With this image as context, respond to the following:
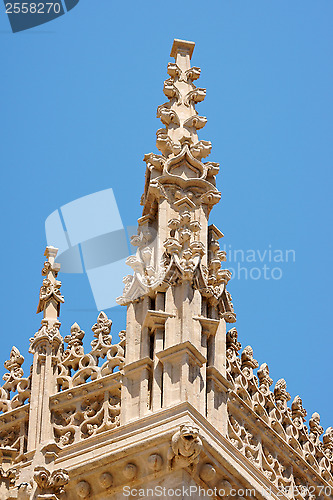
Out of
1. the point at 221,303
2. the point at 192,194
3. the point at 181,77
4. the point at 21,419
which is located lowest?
the point at 21,419

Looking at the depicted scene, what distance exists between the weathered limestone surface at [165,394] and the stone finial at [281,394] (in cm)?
2

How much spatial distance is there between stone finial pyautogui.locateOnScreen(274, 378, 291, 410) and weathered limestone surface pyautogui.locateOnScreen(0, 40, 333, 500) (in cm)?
2

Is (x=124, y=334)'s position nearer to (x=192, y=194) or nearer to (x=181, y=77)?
(x=192, y=194)

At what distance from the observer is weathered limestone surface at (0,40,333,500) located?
2092cm

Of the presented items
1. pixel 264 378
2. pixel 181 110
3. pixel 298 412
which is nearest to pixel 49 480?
pixel 264 378

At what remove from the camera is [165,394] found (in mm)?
21438

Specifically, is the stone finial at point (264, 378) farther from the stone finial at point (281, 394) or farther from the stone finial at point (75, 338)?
the stone finial at point (75, 338)

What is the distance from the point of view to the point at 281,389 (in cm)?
2459

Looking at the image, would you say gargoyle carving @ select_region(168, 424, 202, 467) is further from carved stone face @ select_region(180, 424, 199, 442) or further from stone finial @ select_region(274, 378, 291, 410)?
stone finial @ select_region(274, 378, 291, 410)

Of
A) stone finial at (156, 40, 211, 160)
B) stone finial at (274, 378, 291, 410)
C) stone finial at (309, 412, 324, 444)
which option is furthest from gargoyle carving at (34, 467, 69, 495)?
stone finial at (156, 40, 211, 160)

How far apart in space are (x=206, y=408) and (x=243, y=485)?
1.21 m

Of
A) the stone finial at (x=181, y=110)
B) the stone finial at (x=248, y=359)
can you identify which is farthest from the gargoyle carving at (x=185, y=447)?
the stone finial at (x=181, y=110)

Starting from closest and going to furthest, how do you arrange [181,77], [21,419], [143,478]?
[143,478] → [21,419] → [181,77]

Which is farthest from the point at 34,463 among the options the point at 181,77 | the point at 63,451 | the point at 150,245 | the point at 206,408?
the point at 181,77
